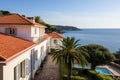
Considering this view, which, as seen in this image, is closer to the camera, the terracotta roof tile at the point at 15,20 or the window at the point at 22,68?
the window at the point at 22,68

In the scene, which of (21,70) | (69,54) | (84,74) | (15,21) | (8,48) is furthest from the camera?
(84,74)

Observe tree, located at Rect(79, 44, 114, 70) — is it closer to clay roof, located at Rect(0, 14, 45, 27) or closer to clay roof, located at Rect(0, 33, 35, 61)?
clay roof, located at Rect(0, 14, 45, 27)

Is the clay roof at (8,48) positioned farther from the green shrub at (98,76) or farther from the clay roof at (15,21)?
the green shrub at (98,76)

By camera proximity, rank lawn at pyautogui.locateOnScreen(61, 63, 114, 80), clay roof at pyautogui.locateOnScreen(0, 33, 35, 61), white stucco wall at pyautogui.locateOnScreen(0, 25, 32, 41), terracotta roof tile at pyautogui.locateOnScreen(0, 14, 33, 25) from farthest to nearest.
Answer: terracotta roof tile at pyautogui.locateOnScreen(0, 14, 33, 25)
white stucco wall at pyautogui.locateOnScreen(0, 25, 32, 41)
lawn at pyautogui.locateOnScreen(61, 63, 114, 80)
clay roof at pyautogui.locateOnScreen(0, 33, 35, 61)

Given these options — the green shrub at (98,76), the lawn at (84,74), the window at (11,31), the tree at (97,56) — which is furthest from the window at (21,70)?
the tree at (97,56)

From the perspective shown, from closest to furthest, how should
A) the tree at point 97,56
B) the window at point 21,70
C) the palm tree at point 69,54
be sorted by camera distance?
1. the window at point 21,70
2. the palm tree at point 69,54
3. the tree at point 97,56

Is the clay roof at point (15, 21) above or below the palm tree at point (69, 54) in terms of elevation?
above

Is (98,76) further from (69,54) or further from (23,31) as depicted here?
(23,31)

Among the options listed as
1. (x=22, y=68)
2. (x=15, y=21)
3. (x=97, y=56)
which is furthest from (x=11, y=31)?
(x=97, y=56)

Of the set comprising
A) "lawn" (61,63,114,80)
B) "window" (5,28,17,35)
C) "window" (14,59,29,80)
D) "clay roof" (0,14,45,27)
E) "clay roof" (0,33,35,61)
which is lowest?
"lawn" (61,63,114,80)

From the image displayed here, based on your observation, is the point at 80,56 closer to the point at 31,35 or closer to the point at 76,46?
the point at 76,46

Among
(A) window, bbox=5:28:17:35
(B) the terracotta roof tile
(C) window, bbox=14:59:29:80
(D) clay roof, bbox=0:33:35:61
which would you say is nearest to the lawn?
(C) window, bbox=14:59:29:80

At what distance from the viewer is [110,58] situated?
36.6 meters

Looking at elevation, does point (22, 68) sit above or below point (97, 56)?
above
